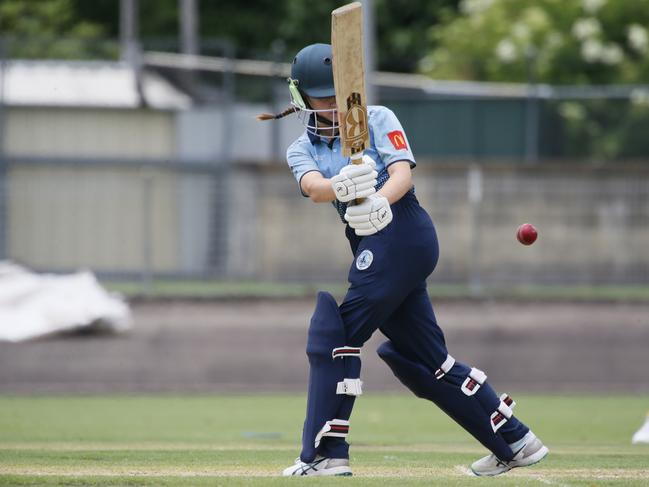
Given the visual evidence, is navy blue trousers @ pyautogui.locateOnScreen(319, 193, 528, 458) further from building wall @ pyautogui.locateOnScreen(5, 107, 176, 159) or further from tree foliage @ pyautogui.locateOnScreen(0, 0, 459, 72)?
tree foliage @ pyautogui.locateOnScreen(0, 0, 459, 72)

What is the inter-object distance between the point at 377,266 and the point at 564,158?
14791mm

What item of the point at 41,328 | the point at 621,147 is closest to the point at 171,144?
the point at 41,328

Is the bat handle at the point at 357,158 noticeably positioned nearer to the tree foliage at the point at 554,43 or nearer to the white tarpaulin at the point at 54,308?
the white tarpaulin at the point at 54,308

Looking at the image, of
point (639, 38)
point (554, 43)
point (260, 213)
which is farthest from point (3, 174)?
point (639, 38)

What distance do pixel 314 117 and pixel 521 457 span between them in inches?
81.6

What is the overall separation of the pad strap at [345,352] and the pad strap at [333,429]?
0.32 metres

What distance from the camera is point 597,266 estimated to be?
763 inches

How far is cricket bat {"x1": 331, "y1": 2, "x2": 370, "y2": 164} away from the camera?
6344mm

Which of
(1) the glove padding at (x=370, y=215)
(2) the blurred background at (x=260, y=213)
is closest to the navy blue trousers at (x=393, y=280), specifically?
(1) the glove padding at (x=370, y=215)

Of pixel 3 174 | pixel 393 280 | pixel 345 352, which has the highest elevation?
pixel 393 280

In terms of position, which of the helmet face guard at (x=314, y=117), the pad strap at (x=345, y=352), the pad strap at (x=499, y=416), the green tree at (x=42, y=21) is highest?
the green tree at (x=42, y=21)

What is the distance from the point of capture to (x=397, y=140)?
6594 mm

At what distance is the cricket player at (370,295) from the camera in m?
6.45

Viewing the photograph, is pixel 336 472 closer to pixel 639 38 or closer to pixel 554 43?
pixel 554 43
